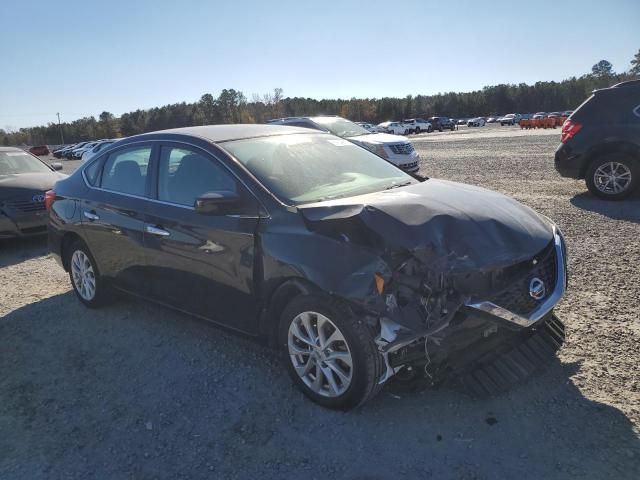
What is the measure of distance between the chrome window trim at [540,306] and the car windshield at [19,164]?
8562mm

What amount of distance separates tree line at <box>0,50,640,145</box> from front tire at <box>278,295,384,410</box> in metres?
92.6

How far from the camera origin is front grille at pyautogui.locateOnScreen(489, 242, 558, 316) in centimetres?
288

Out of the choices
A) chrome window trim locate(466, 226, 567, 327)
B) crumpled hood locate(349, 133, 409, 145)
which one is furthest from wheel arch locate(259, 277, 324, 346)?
crumpled hood locate(349, 133, 409, 145)

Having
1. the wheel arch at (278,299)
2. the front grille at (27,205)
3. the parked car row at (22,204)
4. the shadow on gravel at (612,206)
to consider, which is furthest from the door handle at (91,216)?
the shadow on gravel at (612,206)

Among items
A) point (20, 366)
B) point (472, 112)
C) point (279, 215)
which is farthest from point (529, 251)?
point (472, 112)

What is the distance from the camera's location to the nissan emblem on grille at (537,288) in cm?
303

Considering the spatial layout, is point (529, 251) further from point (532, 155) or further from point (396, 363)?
point (532, 155)

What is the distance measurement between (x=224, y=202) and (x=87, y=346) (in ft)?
6.76

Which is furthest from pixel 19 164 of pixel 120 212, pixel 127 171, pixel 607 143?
pixel 607 143

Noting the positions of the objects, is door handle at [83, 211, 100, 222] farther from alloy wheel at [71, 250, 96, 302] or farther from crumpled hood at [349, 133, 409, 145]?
crumpled hood at [349, 133, 409, 145]

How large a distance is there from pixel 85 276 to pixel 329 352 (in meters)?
3.20

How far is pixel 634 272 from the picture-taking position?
489 cm

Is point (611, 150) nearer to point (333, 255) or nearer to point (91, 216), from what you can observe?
point (333, 255)

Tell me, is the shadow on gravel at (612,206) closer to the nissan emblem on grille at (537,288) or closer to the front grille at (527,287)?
the front grille at (527,287)
